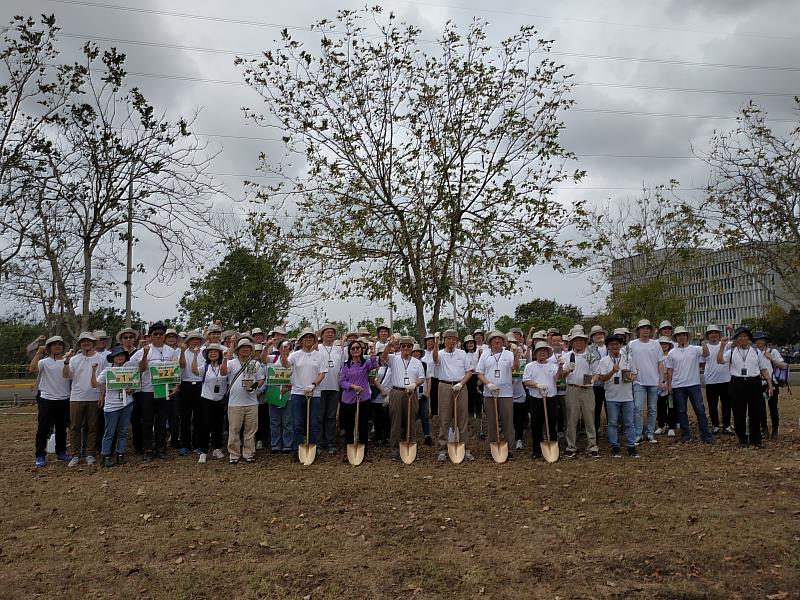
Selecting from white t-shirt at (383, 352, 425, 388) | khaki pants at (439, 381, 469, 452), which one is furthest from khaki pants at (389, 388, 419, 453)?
khaki pants at (439, 381, 469, 452)

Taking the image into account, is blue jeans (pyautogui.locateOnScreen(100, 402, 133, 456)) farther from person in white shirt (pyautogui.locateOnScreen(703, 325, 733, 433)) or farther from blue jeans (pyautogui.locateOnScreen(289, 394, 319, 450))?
person in white shirt (pyautogui.locateOnScreen(703, 325, 733, 433))

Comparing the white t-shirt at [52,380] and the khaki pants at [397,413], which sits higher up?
the white t-shirt at [52,380]

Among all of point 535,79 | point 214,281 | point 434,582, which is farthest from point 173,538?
point 214,281

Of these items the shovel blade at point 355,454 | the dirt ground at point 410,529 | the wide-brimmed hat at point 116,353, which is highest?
the wide-brimmed hat at point 116,353

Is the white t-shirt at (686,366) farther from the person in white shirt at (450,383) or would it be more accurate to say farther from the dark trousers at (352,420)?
the dark trousers at (352,420)

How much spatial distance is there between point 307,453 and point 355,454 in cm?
75

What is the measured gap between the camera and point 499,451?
10.0 meters

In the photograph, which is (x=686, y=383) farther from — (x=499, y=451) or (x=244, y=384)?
(x=244, y=384)

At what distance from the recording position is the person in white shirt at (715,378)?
11633 millimetres

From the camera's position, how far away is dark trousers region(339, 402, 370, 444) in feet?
35.7

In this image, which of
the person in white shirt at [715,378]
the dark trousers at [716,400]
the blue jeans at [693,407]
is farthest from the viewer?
the dark trousers at [716,400]

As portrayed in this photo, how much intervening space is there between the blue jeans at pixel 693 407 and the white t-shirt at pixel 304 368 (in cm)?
604

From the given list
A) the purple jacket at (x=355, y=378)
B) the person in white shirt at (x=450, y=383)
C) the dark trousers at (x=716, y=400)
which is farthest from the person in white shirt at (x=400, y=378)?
the dark trousers at (x=716, y=400)

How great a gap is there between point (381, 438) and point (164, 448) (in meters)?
3.71
